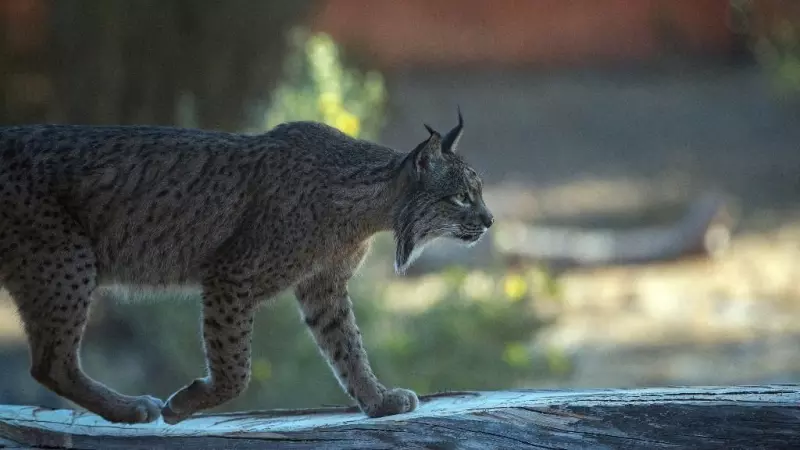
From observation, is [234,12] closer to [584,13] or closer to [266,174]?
[266,174]

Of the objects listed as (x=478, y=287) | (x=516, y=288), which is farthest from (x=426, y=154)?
(x=478, y=287)

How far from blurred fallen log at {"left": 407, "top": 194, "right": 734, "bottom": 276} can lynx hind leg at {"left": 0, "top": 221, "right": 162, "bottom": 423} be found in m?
6.16

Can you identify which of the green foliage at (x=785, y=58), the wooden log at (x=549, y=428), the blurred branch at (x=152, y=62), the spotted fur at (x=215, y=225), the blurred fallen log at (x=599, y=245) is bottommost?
the wooden log at (x=549, y=428)

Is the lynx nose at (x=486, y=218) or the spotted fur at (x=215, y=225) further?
the lynx nose at (x=486, y=218)

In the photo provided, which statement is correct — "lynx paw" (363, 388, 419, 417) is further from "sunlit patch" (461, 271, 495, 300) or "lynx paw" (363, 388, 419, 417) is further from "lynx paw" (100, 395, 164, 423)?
"sunlit patch" (461, 271, 495, 300)

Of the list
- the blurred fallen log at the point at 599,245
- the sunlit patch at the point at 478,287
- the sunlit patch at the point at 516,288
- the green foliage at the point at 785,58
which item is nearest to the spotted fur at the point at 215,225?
the sunlit patch at the point at 516,288

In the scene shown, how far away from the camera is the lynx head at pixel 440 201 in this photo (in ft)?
16.9

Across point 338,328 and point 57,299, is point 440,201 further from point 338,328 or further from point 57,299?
point 57,299

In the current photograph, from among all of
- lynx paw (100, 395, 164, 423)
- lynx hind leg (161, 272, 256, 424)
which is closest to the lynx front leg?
lynx hind leg (161, 272, 256, 424)

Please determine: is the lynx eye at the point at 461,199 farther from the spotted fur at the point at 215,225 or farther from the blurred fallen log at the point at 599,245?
the blurred fallen log at the point at 599,245

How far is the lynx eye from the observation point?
5191mm

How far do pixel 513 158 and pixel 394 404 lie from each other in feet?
32.5

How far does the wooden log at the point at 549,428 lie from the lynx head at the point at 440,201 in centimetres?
95

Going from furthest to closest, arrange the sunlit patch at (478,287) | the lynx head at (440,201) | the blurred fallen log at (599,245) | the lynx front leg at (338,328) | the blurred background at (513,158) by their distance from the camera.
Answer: the blurred fallen log at (599,245), the sunlit patch at (478,287), the blurred background at (513,158), the lynx front leg at (338,328), the lynx head at (440,201)
